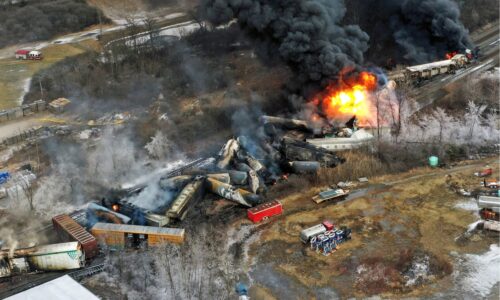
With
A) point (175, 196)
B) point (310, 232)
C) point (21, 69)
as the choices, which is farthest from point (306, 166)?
point (21, 69)

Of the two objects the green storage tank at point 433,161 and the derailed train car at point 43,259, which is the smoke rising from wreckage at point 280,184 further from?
the green storage tank at point 433,161

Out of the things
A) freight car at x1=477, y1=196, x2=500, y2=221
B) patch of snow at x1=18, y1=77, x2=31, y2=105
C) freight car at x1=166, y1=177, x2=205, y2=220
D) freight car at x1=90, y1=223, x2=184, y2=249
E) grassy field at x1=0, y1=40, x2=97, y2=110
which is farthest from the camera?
grassy field at x1=0, y1=40, x2=97, y2=110

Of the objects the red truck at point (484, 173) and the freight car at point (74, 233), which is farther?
the red truck at point (484, 173)

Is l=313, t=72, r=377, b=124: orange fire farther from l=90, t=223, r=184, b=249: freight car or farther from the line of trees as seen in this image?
the line of trees

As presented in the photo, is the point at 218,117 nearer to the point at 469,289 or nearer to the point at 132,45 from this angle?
the point at 132,45

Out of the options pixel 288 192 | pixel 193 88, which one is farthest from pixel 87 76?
pixel 288 192

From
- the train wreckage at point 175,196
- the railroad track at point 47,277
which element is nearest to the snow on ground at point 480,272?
the train wreckage at point 175,196

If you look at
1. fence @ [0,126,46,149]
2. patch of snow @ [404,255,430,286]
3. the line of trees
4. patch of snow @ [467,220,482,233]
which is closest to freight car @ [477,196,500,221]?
patch of snow @ [467,220,482,233]
